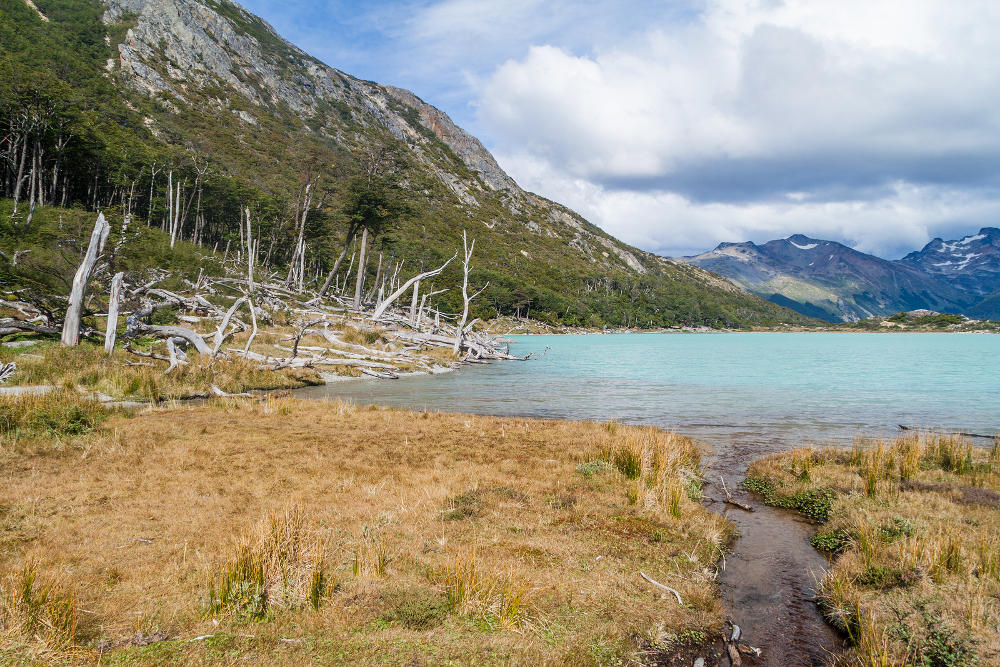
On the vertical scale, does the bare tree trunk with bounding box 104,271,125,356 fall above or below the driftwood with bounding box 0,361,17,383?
above

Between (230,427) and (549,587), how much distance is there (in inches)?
387

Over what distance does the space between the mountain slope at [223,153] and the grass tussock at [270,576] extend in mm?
44240

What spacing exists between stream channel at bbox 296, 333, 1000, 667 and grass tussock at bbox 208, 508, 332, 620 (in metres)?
4.56

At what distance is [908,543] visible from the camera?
6.44m

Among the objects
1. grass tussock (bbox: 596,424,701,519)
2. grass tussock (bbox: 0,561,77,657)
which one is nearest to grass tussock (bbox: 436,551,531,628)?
grass tussock (bbox: 0,561,77,657)

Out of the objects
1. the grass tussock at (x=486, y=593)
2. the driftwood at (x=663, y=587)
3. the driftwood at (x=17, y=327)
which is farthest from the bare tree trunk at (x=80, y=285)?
the driftwood at (x=663, y=587)

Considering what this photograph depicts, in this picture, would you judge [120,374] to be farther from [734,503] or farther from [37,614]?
[734,503]

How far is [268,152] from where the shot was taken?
Answer: 12300 cm

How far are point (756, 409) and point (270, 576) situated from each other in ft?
65.4

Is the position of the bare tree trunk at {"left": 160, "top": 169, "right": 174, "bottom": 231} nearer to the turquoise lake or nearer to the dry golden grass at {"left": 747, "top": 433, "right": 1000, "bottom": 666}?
the turquoise lake

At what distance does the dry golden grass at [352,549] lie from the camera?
423 centimetres

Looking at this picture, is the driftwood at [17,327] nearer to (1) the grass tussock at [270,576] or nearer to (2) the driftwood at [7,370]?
(2) the driftwood at [7,370]

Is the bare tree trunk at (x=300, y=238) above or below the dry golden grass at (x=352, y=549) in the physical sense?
above

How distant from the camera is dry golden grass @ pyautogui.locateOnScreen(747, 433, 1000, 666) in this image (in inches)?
181
